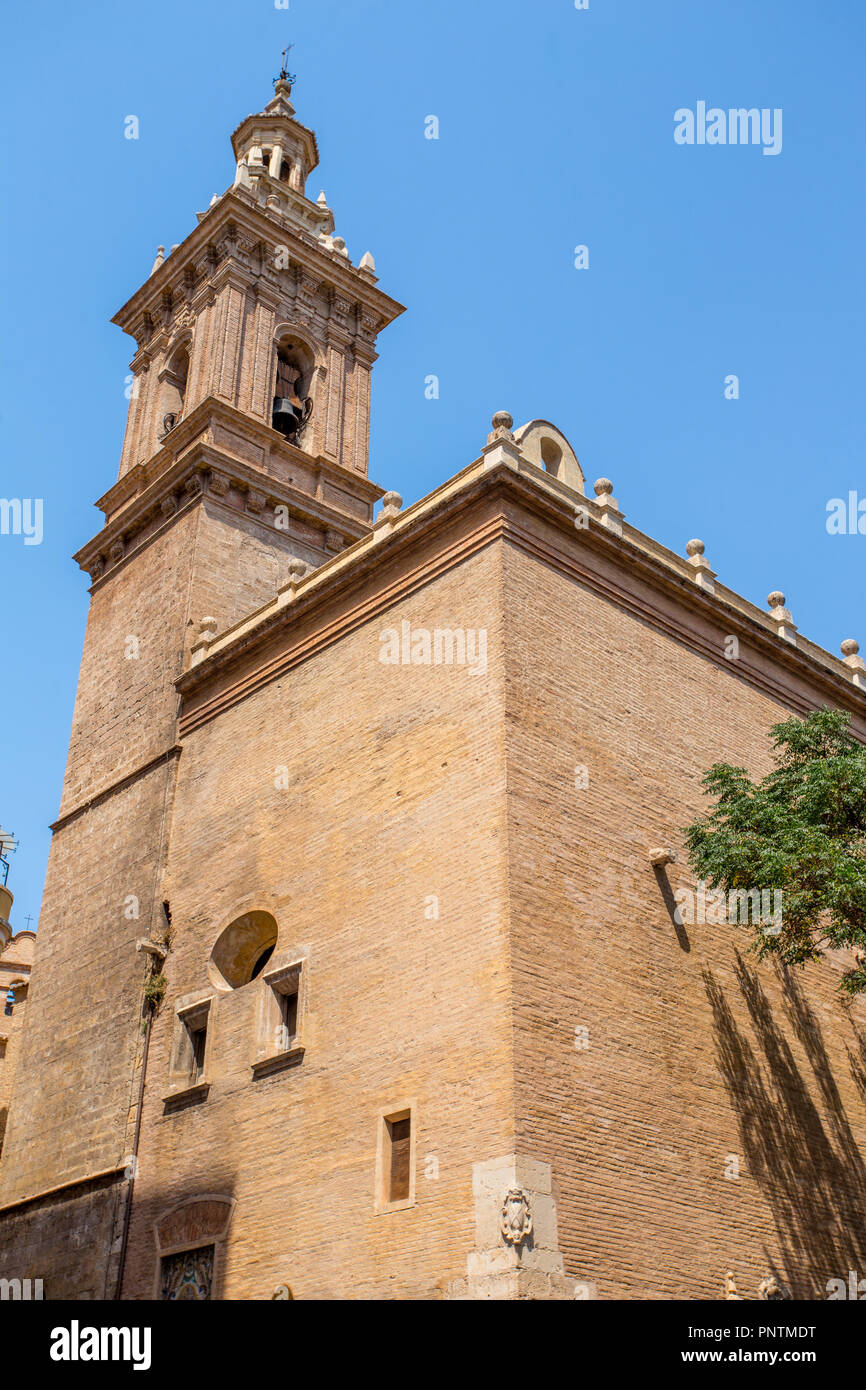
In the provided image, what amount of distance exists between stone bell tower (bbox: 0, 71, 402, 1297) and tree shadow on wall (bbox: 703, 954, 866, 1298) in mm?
7740

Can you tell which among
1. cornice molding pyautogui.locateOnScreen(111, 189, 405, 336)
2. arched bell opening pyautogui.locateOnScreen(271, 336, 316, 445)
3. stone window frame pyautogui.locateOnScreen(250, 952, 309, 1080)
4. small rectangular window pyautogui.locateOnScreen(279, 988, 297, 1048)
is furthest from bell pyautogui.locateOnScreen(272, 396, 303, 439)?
small rectangular window pyautogui.locateOnScreen(279, 988, 297, 1048)

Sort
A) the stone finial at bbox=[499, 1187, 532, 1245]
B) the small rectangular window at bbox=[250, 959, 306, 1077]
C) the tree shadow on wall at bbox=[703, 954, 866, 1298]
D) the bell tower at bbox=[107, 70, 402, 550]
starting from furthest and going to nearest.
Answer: the bell tower at bbox=[107, 70, 402, 550], the small rectangular window at bbox=[250, 959, 306, 1077], the tree shadow on wall at bbox=[703, 954, 866, 1298], the stone finial at bbox=[499, 1187, 532, 1245]

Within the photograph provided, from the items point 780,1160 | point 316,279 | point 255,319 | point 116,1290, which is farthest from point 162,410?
point 780,1160

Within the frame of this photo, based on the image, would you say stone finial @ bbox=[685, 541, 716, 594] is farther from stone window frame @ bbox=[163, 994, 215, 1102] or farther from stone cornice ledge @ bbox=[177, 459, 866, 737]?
stone window frame @ bbox=[163, 994, 215, 1102]

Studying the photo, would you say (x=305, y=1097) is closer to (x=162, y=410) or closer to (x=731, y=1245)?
(x=731, y=1245)

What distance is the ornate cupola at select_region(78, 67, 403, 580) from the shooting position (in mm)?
23922

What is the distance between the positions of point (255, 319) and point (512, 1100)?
18151 mm

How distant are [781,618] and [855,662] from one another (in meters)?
2.27

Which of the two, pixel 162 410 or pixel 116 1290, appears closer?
pixel 116 1290

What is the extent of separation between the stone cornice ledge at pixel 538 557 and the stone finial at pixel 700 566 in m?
0.13

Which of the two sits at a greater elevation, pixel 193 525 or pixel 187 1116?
pixel 193 525

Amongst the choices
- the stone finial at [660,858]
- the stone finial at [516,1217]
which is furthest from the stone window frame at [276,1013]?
the stone finial at [660,858]

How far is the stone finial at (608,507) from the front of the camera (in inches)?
697
